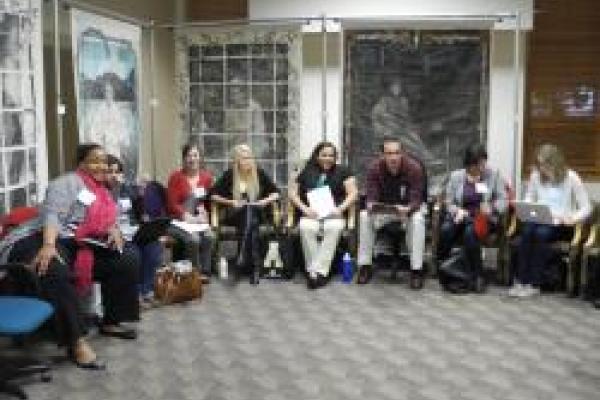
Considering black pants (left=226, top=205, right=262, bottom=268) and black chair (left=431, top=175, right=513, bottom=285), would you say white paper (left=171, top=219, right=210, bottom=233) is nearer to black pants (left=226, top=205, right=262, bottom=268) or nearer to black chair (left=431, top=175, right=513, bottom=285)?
black pants (left=226, top=205, right=262, bottom=268)

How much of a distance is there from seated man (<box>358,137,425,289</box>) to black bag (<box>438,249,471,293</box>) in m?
0.19

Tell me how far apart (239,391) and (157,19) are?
180 inches

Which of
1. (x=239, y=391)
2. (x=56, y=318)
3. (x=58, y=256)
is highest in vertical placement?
(x=58, y=256)

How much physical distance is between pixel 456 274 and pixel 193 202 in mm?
2181

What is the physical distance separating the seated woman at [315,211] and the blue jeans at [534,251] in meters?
1.38

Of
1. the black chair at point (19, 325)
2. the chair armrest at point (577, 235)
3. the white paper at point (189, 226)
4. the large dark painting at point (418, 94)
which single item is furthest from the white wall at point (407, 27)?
the black chair at point (19, 325)

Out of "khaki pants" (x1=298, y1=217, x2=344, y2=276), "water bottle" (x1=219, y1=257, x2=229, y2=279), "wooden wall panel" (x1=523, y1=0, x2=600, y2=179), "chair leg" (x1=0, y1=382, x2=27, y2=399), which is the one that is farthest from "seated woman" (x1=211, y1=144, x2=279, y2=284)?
"wooden wall panel" (x1=523, y1=0, x2=600, y2=179)

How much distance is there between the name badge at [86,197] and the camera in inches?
176

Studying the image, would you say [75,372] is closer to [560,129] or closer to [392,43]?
[392,43]

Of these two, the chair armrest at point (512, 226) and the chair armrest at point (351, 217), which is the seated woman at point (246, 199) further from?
the chair armrest at point (512, 226)

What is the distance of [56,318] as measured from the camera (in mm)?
4113

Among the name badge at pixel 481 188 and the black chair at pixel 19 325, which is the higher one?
the name badge at pixel 481 188

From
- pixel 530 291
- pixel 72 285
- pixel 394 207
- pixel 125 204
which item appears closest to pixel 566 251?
pixel 530 291

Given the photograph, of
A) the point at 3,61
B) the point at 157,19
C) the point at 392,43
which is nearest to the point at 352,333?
the point at 3,61
